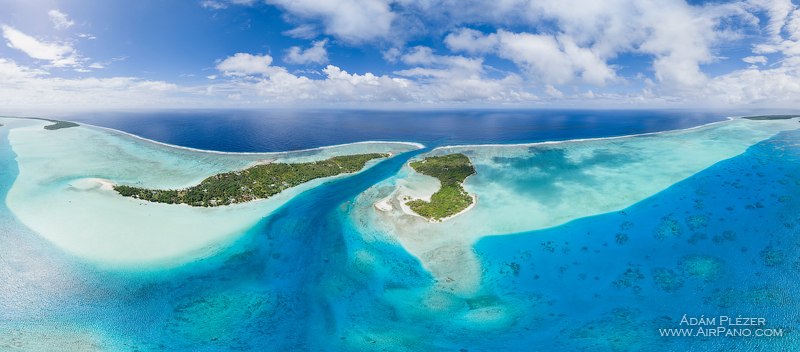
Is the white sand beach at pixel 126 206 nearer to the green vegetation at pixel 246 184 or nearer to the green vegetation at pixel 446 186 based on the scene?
the green vegetation at pixel 246 184

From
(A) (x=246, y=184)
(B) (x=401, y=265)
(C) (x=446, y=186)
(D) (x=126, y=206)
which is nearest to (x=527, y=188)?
(C) (x=446, y=186)

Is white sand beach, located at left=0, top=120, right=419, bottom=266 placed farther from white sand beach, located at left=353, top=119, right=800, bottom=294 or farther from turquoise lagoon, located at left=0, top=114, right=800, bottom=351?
white sand beach, located at left=353, top=119, right=800, bottom=294

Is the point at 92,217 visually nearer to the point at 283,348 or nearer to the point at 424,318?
the point at 283,348

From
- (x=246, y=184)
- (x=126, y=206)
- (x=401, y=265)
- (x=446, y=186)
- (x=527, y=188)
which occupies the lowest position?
(x=401, y=265)

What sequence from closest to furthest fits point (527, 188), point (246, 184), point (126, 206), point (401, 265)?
point (401, 265) → point (126, 206) → point (527, 188) → point (246, 184)

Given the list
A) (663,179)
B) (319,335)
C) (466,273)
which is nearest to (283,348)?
(319,335)

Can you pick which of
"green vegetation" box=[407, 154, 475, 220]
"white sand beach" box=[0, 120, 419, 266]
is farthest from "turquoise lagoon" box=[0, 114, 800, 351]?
"green vegetation" box=[407, 154, 475, 220]

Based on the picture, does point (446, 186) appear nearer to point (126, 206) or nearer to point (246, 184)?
point (246, 184)
